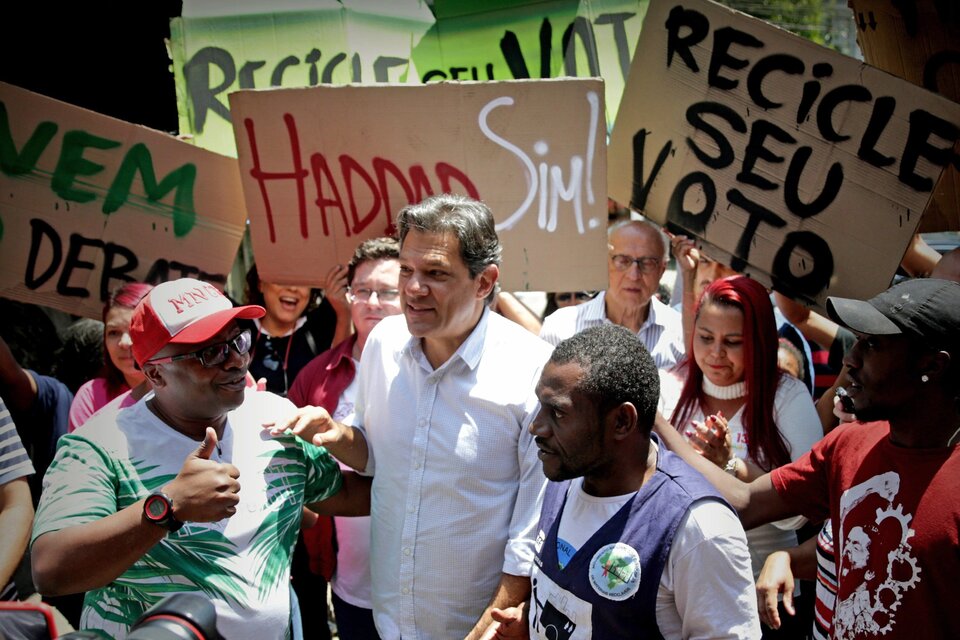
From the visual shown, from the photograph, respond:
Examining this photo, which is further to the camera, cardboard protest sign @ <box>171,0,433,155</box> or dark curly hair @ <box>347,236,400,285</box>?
cardboard protest sign @ <box>171,0,433,155</box>

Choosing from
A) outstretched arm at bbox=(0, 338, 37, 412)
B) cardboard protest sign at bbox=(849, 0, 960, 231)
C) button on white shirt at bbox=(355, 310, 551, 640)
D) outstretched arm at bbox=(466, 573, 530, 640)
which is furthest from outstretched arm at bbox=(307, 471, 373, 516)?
cardboard protest sign at bbox=(849, 0, 960, 231)

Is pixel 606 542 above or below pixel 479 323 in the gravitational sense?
below

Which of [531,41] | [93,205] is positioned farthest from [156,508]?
[531,41]

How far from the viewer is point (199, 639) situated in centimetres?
116

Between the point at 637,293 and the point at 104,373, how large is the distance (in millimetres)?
2358

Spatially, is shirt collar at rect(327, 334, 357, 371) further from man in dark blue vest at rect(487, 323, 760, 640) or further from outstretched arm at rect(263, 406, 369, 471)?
man in dark blue vest at rect(487, 323, 760, 640)

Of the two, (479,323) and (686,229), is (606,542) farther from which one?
(686,229)

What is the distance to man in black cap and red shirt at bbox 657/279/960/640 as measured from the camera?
1801 mm

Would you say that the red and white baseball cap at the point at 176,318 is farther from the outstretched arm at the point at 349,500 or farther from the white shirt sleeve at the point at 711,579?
the white shirt sleeve at the point at 711,579

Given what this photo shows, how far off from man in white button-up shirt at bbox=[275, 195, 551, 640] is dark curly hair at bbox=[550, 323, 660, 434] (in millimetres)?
404

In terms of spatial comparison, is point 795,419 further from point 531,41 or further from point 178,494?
point 531,41

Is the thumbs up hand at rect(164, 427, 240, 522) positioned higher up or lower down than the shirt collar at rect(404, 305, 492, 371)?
lower down

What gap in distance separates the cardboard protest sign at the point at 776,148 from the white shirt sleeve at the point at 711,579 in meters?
1.49

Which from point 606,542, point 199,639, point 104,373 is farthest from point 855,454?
point 104,373
